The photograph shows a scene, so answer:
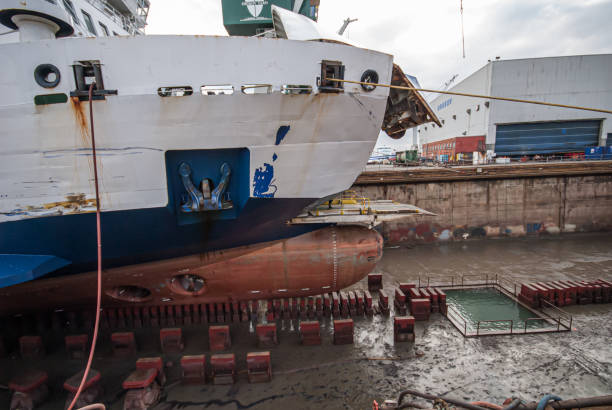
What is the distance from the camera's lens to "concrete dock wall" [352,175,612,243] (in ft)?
46.3

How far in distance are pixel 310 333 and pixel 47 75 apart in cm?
611

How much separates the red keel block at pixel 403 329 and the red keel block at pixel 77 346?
6303 mm

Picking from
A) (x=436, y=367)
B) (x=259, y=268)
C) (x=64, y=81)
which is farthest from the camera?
(x=259, y=268)

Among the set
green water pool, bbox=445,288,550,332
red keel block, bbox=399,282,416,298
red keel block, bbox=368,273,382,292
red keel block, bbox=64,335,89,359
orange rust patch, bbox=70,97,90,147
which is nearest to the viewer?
orange rust patch, bbox=70,97,90,147

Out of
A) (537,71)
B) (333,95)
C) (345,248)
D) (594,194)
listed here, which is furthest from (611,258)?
(537,71)

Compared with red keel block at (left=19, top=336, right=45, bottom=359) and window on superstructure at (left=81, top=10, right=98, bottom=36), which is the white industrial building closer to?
window on superstructure at (left=81, top=10, right=98, bottom=36)

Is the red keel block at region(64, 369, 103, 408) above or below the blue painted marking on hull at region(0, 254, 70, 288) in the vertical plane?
below

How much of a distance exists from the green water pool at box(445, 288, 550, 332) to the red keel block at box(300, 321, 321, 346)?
11.4ft

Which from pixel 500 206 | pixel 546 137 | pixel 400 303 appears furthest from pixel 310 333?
pixel 546 137

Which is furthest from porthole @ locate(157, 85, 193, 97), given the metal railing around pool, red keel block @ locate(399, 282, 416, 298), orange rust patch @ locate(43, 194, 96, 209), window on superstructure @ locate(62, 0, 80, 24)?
red keel block @ locate(399, 282, 416, 298)

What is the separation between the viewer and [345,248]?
20.5 feet

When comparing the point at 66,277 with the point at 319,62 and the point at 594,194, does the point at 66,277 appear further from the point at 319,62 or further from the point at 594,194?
the point at 594,194

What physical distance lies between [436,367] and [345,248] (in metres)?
2.75

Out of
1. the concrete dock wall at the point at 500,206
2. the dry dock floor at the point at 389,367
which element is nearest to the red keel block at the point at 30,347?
the dry dock floor at the point at 389,367
